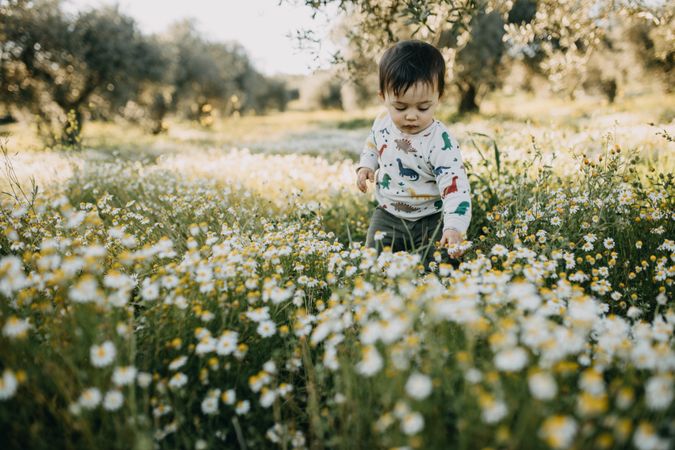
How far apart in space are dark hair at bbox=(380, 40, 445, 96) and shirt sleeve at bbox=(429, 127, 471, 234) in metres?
0.53

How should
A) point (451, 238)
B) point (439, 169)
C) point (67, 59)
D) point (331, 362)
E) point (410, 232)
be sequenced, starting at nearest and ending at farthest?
point (331, 362) < point (451, 238) < point (439, 169) < point (410, 232) < point (67, 59)

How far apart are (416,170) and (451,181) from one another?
472 millimetres

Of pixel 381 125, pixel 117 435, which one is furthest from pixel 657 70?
pixel 117 435

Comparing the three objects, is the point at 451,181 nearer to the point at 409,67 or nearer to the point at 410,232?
the point at 410,232

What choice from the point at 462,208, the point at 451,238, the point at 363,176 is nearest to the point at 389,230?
the point at 363,176

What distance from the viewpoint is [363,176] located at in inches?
172

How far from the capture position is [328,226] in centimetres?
555

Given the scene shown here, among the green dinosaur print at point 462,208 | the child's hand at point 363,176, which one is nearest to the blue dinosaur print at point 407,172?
the child's hand at point 363,176

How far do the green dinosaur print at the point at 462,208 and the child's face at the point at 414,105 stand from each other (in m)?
0.91

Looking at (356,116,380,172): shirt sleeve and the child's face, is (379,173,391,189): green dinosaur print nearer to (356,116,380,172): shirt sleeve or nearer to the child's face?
(356,116,380,172): shirt sleeve

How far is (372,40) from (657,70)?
2853 cm

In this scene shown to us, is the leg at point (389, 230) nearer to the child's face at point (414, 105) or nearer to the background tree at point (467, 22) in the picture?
the child's face at point (414, 105)

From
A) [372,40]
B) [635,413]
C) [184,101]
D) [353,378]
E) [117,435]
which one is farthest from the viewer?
[184,101]

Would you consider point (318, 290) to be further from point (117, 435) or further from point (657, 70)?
point (657, 70)
